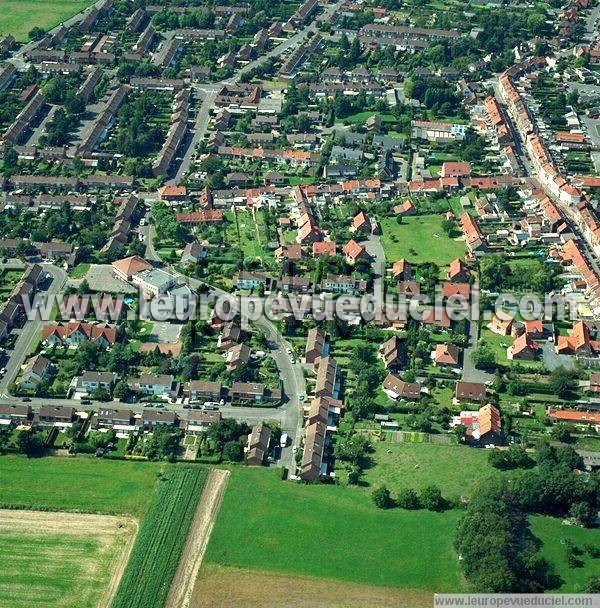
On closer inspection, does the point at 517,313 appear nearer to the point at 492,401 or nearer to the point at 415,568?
the point at 492,401

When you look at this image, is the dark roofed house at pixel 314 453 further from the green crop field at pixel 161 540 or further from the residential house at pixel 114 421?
the residential house at pixel 114 421

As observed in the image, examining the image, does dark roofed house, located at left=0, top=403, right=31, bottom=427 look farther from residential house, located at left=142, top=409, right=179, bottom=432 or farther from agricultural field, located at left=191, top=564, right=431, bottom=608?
agricultural field, located at left=191, top=564, right=431, bottom=608

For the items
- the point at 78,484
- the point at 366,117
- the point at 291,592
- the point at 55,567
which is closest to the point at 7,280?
the point at 78,484

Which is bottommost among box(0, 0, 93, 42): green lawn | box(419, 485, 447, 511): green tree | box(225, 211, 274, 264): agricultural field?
box(225, 211, 274, 264): agricultural field

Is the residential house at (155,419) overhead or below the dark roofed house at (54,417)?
below

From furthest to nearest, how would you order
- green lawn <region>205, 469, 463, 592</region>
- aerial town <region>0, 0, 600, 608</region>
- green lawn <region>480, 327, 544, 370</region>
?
green lawn <region>480, 327, 544, 370</region> → aerial town <region>0, 0, 600, 608</region> → green lawn <region>205, 469, 463, 592</region>

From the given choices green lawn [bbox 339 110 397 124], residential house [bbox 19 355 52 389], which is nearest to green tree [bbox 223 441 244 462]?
residential house [bbox 19 355 52 389]

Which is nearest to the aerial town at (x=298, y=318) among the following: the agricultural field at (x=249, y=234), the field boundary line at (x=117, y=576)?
the field boundary line at (x=117, y=576)

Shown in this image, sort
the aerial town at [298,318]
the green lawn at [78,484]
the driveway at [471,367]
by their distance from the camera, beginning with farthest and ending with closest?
the driveway at [471,367], the green lawn at [78,484], the aerial town at [298,318]
